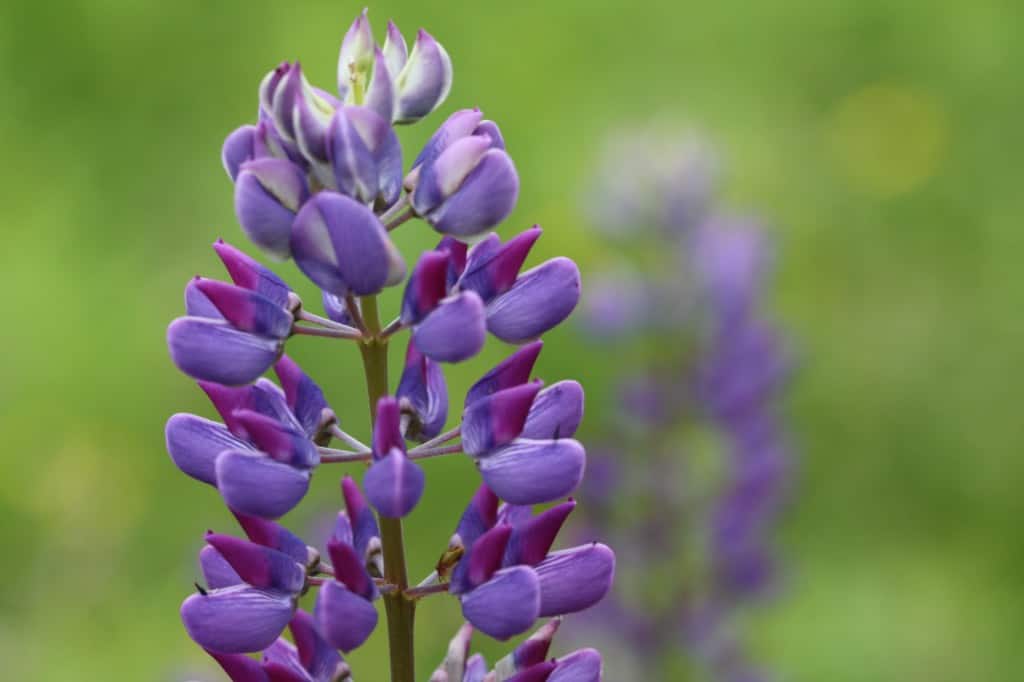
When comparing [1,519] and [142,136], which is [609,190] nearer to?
[1,519]

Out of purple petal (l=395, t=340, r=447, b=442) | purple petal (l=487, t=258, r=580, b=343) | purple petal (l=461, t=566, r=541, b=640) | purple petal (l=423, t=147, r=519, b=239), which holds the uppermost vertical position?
purple petal (l=423, t=147, r=519, b=239)

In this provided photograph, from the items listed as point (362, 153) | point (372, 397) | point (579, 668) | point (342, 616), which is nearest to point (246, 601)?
point (342, 616)

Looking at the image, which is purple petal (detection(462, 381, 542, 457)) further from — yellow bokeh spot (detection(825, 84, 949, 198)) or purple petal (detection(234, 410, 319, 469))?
yellow bokeh spot (detection(825, 84, 949, 198))

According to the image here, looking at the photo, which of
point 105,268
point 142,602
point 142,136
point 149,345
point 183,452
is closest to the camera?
point 183,452

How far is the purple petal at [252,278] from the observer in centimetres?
142

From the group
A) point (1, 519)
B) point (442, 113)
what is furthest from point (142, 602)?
point (442, 113)

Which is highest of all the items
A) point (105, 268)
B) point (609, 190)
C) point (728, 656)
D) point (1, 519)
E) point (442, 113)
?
point (442, 113)

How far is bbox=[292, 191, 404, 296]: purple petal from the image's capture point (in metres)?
1.32

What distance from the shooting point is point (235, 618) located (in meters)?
1.35

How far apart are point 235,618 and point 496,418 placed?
304 millimetres

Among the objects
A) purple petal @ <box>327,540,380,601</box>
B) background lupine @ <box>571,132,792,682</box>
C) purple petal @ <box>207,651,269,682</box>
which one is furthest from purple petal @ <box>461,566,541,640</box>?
background lupine @ <box>571,132,792,682</box>

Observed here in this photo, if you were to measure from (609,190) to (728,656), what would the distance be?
4.50 feet

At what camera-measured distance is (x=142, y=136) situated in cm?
652

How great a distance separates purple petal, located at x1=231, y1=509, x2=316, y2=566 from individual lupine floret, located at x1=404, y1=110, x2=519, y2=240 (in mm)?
329
